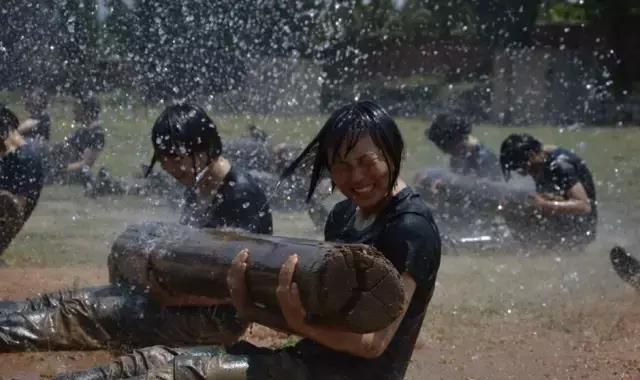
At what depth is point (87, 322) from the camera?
5.47 m

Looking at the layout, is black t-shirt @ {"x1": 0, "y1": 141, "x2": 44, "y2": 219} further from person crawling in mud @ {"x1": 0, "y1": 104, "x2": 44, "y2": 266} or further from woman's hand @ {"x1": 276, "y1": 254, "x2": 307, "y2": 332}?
woman's hand @ {"x1": 276, "y1": 254, "x2": 307, "y2": 332}

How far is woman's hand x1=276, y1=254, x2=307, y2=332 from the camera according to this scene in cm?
333

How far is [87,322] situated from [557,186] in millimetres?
5130

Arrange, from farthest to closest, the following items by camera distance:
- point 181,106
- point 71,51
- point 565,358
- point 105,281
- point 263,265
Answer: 1. point 71,51
2. point 105,281
3. point 565,358
4. point 181,106
5. point 263,265

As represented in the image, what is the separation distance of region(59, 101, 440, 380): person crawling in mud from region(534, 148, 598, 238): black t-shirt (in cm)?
594

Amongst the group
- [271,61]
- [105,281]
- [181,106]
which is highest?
[181,106]

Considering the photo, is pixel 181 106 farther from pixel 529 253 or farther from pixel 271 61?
pixel 271 61

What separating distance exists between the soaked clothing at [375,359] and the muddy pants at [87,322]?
4.83 ft

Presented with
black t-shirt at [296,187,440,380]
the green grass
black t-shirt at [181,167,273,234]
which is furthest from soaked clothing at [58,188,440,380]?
the green grass

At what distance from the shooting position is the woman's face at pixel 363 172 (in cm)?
→ 355

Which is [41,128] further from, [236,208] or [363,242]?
[363,242]

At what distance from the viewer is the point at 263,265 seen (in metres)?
3.54

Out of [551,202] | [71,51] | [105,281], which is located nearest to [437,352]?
[105,281]

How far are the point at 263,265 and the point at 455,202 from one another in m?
7.41
